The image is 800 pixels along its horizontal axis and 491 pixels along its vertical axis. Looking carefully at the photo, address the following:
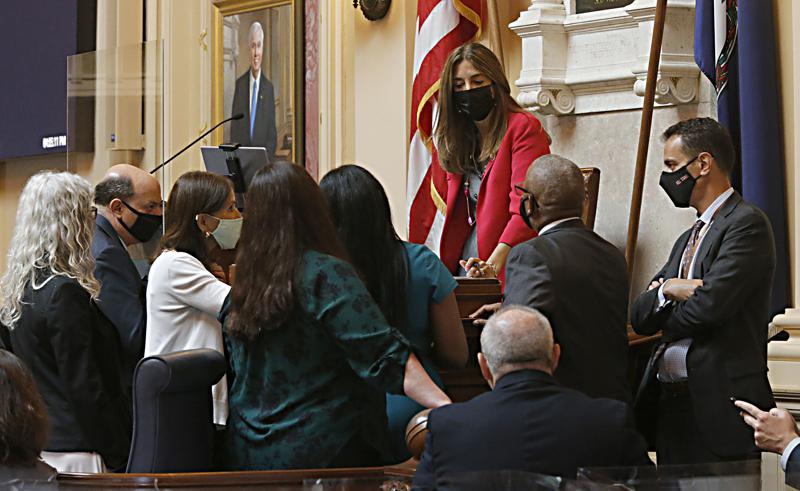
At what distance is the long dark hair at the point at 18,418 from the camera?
283 cm

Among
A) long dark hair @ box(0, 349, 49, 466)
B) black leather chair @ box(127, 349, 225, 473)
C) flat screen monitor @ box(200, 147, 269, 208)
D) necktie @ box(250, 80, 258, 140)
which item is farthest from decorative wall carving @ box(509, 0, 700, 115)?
long dark hair @ box(0, 349, 49, 466)

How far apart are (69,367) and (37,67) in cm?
675

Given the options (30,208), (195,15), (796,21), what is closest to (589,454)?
(30,208)

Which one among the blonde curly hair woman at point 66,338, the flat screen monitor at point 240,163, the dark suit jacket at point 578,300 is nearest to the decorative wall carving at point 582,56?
the flat screen monitor at point 240,163

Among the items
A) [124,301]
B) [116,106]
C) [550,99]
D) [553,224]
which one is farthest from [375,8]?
[553,224]

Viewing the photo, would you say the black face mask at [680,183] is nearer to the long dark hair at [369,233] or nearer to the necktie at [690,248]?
the necktie at [690,248]

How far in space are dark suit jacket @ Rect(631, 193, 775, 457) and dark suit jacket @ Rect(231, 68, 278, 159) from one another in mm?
4908

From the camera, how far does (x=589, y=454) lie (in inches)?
109

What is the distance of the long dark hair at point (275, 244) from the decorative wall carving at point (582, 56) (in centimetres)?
307

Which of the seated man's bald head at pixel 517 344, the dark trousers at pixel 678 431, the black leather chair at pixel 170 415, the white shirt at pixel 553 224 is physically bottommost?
the dark trousers at pixel 678 431

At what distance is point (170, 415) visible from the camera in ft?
10.4

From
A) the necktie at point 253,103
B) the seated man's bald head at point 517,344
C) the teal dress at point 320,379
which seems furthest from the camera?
the necktie at point 253,103

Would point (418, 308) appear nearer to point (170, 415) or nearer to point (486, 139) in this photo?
point (170, 415)

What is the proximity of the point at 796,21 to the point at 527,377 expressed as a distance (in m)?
2.60
